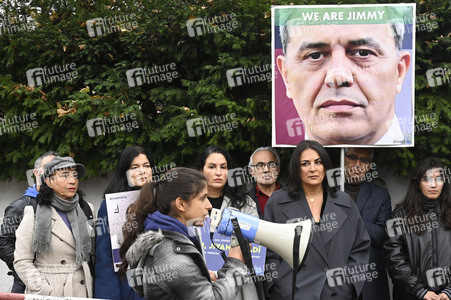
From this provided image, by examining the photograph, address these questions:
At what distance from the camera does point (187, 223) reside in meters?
2.99

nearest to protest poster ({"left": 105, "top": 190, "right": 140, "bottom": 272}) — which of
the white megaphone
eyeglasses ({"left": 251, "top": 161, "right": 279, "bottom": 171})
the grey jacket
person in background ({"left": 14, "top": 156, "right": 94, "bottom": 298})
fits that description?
person in background ({"left": 14, "top": 156, "right": 94, "bottom": 298})

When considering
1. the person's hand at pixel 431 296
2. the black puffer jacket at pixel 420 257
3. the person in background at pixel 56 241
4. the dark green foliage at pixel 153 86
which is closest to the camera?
the person in background at pixel 56 241

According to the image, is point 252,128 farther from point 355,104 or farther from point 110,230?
point 110,230

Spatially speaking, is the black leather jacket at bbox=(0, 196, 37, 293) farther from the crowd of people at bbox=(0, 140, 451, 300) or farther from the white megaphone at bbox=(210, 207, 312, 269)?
the white megaphone at bbox=(210, 207, 312, 269)

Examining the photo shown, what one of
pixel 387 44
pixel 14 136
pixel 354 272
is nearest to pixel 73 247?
pixel 354 272

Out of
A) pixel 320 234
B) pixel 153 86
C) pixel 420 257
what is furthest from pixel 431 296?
pixel 153 86

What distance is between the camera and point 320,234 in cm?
401

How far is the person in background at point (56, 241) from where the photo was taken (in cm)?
407

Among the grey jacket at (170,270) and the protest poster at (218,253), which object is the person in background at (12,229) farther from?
the grey jacket at (170,270)

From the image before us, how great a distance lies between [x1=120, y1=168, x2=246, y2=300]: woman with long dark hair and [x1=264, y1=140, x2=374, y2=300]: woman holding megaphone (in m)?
1.07

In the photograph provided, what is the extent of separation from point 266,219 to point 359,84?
6.34ft

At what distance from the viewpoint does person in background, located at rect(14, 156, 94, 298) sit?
4.07 meters

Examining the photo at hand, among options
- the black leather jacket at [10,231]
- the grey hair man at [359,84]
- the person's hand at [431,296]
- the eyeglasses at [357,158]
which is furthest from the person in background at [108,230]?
the person's hand at [431,296]

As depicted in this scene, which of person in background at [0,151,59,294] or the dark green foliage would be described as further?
the dark green foliage
